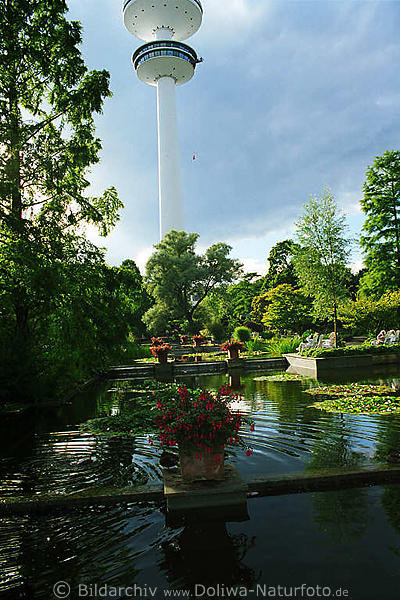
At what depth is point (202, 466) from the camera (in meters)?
4.44

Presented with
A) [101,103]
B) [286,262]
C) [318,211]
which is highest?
[286,262]

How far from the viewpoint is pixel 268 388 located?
1362 centimetres

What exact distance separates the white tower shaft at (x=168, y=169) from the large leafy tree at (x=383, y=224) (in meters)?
41.1

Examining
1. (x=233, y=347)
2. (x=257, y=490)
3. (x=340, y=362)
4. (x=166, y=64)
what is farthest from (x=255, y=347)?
(x=166, y=64)

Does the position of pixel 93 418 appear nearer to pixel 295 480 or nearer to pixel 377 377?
pixel 295 480

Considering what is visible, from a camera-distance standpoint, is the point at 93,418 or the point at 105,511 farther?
the point at 93,418

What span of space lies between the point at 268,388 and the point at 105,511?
9.81 metres

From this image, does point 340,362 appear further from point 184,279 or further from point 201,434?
point 184,279

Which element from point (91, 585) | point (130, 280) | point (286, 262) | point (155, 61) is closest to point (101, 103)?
point (130, 280)

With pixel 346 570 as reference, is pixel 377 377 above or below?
above

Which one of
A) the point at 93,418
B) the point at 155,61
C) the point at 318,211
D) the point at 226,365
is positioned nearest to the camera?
the point at 93,418

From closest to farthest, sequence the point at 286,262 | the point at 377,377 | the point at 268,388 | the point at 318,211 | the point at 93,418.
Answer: the point at 93,418, the point at 268,388, the point at 377,377, the point at 318,211, the point at 286,262
